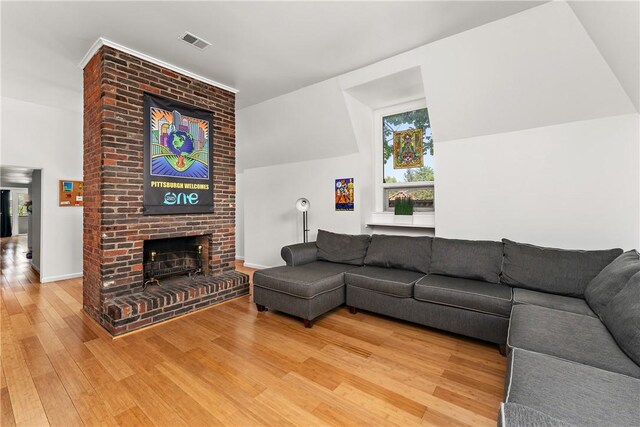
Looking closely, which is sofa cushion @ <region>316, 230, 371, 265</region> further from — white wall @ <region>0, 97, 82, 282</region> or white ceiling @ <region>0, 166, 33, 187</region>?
white ceiling @ <region>0, 166, 33, 187</region>

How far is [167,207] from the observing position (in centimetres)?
338

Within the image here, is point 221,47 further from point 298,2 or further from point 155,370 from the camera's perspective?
point 155,370

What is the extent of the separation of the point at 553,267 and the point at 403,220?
1.74 meters

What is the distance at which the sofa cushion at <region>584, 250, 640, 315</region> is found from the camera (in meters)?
1.89

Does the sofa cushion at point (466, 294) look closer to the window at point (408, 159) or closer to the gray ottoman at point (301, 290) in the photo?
the gray ottoman at point (301, 290)

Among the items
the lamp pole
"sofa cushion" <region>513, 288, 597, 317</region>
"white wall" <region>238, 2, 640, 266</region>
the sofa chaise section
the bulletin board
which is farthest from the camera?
the bulletin board

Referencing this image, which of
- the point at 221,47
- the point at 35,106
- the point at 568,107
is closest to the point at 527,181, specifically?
the point at 568,107

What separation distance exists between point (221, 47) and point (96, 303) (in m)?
3.02

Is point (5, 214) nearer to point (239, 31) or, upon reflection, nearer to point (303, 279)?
point (239, 31)

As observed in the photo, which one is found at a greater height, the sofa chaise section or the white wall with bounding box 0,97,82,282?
the white wall with bounding box 0,97,82,282

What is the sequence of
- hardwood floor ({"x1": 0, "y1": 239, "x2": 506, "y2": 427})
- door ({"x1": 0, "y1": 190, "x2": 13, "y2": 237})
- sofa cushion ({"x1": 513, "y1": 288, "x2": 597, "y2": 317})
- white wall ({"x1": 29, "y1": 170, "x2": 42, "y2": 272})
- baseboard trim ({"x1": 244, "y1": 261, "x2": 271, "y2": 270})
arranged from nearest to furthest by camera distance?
hardwood floor ({"x1": 0, "y1": 239, "x2": 506, "y2": 427}), sofa cushion ({"x1": 513, "y1": 288, "x2": 597, "y2": 317}), white wall ({"x1": 29, "y1": 170, "x2": 42, "y2": 272}), baseboard trim ({"x1": 244, "y1": 261, "x2": 271, "y2": 270}), door ({"x1": 0, "y1": 190, "x2": 13, "y2": 237})

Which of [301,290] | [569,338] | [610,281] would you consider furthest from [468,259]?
[301,290]

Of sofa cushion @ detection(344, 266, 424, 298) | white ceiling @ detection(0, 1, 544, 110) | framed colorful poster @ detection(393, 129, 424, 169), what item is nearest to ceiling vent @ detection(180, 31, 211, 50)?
white ceiling @ detection(0, 1, 544, 110)

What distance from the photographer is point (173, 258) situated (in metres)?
3.89
